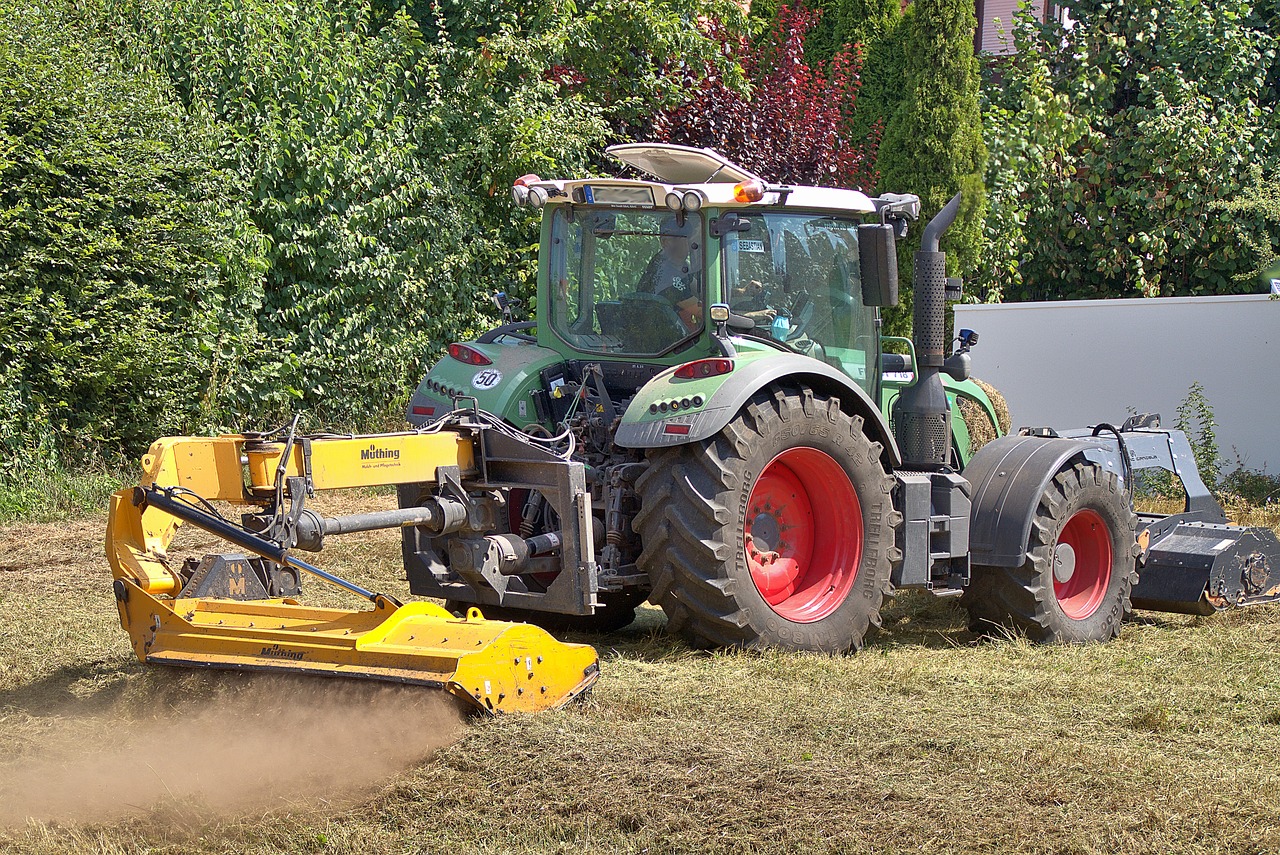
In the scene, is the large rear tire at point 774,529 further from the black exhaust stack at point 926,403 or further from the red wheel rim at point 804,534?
the black exhaust stack at point 926,403

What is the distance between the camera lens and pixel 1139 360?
12.2 m

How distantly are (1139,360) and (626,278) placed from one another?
736 cm

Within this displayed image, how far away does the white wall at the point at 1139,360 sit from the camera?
1175 centimetres

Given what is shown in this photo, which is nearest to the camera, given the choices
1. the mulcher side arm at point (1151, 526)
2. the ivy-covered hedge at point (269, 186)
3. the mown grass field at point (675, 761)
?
the mown grass field at point (675, 761)

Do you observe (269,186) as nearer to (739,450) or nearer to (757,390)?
(757,390)

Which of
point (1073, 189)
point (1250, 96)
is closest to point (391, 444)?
point (1073, 189)

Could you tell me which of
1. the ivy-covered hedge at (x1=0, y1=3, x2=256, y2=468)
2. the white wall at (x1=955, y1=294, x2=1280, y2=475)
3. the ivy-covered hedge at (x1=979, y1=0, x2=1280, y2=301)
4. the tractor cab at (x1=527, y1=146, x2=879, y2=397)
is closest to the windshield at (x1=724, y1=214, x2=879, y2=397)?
the tractor cab at (x1=527, y1=146, x2=879, y2=397)

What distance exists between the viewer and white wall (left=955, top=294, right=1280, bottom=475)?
1175cm

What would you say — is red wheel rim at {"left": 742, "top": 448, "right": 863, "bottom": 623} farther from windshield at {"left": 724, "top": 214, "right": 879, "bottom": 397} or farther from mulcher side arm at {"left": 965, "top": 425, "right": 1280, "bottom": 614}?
mulcher side arm at {"left": 965, "top": 425, "right": 1280, "bottom": 614}

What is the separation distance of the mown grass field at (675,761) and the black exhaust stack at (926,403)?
3.92ft

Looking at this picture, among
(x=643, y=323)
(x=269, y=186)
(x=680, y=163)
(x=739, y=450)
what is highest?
(x=269, y=186)

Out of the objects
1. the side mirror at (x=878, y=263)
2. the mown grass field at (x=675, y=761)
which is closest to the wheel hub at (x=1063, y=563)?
the mown grass field at (x=675, y=761)

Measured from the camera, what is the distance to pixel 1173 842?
376cm

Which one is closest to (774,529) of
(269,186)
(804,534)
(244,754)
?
(804,534)
